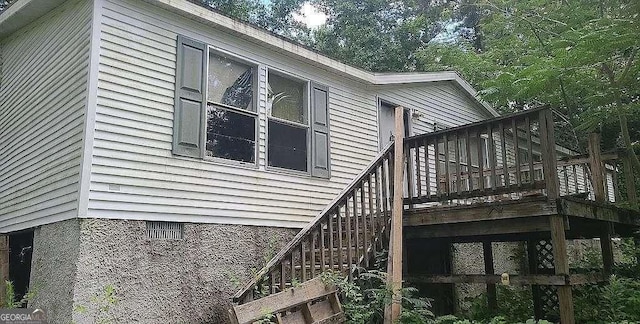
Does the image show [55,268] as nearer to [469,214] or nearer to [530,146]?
[469,214]

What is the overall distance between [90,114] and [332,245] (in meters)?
3.02

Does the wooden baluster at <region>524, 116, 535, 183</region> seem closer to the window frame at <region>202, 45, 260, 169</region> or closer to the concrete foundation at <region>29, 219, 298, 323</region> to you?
the concrete foundation at <region>29, 219, 298, 323</region>

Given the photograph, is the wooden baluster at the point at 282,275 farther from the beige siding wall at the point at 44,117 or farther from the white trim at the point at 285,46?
the white trim at the point at 285,46

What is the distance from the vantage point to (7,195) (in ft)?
23.5

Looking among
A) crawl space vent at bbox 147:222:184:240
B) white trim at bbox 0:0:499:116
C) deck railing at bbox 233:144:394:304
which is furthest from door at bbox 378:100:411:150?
crawl space vent at bbox 147:222:184:240

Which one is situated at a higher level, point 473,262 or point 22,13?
point 22,13

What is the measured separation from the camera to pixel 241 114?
6.81m

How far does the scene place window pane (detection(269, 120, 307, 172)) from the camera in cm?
716

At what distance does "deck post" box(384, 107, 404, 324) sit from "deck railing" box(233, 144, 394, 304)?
0.75ft

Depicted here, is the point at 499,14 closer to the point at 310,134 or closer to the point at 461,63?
the point at 461,63

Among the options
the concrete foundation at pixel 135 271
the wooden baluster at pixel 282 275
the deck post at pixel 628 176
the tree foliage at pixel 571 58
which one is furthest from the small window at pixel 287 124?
the deck post at pixel 628 176

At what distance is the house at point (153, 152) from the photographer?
17.3ft

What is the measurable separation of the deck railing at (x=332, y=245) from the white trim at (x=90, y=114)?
188 cm

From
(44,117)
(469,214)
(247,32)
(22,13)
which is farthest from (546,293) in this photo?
(22,13)
